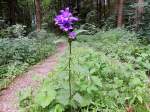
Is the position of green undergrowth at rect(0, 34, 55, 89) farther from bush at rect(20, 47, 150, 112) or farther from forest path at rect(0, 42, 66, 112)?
bush at rect(20, 47, 150, 112)

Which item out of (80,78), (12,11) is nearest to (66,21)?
(80,78)

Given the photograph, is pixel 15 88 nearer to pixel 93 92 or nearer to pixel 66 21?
pixel 93 92

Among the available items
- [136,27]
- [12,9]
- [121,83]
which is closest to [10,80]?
[121,83]

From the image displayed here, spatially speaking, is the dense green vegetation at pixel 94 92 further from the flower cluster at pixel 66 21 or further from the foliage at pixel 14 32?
the foliage at pixel 14 32

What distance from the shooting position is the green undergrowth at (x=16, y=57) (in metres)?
7.99

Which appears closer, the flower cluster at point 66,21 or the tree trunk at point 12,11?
the flower cluster at point 66,21

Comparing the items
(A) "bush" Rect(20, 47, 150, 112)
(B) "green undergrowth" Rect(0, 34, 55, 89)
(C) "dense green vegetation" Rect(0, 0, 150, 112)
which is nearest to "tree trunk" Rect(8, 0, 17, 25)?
(B) "green undergrowth" Rect(0, 34, 55, 89)

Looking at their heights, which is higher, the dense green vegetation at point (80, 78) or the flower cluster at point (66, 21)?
the flower cluster at point (66, 21)

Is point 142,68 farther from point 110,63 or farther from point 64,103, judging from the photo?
point 64,103

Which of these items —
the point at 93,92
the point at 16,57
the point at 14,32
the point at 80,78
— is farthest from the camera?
the point at 14,32

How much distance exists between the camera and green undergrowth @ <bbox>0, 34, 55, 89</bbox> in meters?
7.99

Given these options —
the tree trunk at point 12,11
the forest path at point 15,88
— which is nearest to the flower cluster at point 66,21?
the forest path at point 15,88

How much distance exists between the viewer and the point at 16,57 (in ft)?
30.4

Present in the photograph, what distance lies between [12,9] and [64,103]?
70.5 feet
